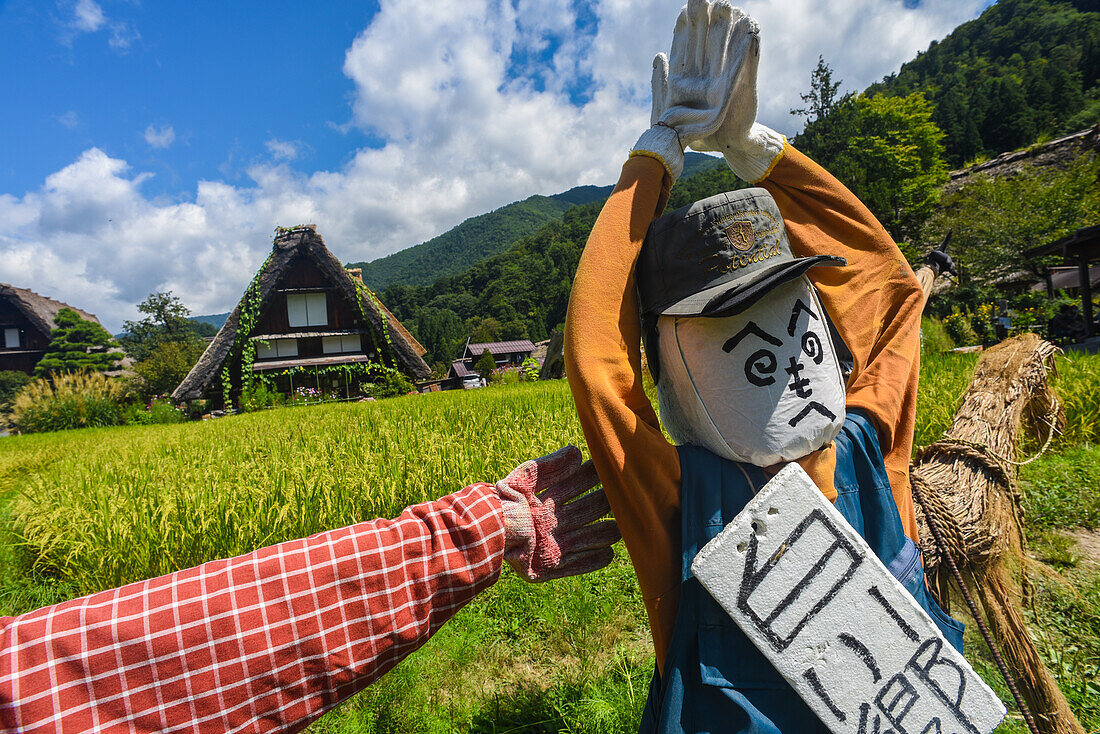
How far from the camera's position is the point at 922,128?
24156 mm

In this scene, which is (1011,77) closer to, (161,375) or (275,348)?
(275,348)

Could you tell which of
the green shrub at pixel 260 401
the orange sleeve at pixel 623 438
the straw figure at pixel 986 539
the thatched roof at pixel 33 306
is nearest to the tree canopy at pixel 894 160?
the green shrub at pixel 260 401

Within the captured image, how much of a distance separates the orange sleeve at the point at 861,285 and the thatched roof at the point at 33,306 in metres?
35.5

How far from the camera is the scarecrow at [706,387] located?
817 mm

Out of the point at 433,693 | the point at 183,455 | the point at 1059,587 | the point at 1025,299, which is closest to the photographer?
the point at 433,693

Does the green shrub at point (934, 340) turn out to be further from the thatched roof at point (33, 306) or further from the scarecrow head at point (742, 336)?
the thatched roof at point (33, 306)

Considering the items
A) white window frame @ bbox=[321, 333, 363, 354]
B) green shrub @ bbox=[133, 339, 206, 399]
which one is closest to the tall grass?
white window frame @ bbox=[321, 333, 363, 354]

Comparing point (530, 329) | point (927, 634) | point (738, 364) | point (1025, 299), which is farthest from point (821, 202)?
point (530, 329)

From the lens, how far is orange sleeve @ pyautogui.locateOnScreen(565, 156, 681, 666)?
872 millimetres

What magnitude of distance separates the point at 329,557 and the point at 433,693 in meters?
1.13

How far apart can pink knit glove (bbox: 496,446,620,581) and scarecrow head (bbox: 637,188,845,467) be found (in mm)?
242

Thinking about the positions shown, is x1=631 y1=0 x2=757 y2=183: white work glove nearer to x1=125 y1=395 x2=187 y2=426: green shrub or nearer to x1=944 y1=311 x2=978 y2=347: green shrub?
x1=944 y1=311 x2=978 y2=347: green shrub

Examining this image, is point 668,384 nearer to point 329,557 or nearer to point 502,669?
point 329,557

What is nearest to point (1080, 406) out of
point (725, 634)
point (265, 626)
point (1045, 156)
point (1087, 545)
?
point (1087, 545)
